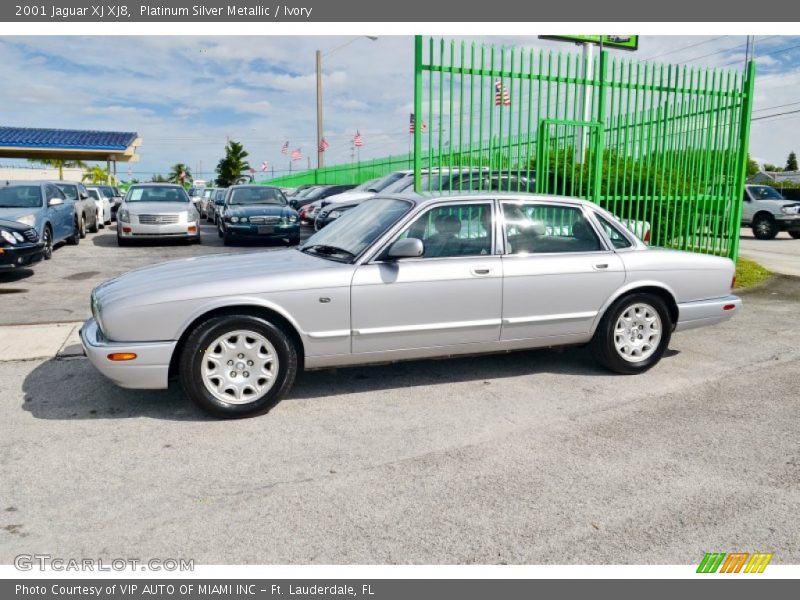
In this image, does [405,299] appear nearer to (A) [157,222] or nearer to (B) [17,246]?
(B) [17,246]

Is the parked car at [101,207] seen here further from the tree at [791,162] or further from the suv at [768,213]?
the tree at [791,162]

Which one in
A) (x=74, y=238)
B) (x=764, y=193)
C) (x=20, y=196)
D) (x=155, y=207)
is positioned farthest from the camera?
(x=764, y=193)

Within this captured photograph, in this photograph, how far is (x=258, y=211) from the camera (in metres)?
15.2

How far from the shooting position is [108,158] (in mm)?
35312

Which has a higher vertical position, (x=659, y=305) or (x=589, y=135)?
(x=589, y=135)

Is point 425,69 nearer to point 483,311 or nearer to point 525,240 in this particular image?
point 525,240

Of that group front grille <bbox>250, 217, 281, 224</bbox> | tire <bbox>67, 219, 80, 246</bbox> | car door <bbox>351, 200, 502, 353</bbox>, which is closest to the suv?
front grille <bbox>250, 217, 281, 224</bbox>

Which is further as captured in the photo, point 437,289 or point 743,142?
point 743,142

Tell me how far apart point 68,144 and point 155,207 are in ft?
63.9

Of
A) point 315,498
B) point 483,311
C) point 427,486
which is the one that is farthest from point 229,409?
point 483,311

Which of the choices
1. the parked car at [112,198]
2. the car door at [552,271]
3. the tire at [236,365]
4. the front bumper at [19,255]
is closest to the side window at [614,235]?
the car door at [552,271]

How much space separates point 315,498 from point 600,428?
2016 millimetres

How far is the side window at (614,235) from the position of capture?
18.6ft

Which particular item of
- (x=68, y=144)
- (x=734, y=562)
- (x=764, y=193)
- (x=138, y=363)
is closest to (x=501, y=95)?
(x=138, y=363)
